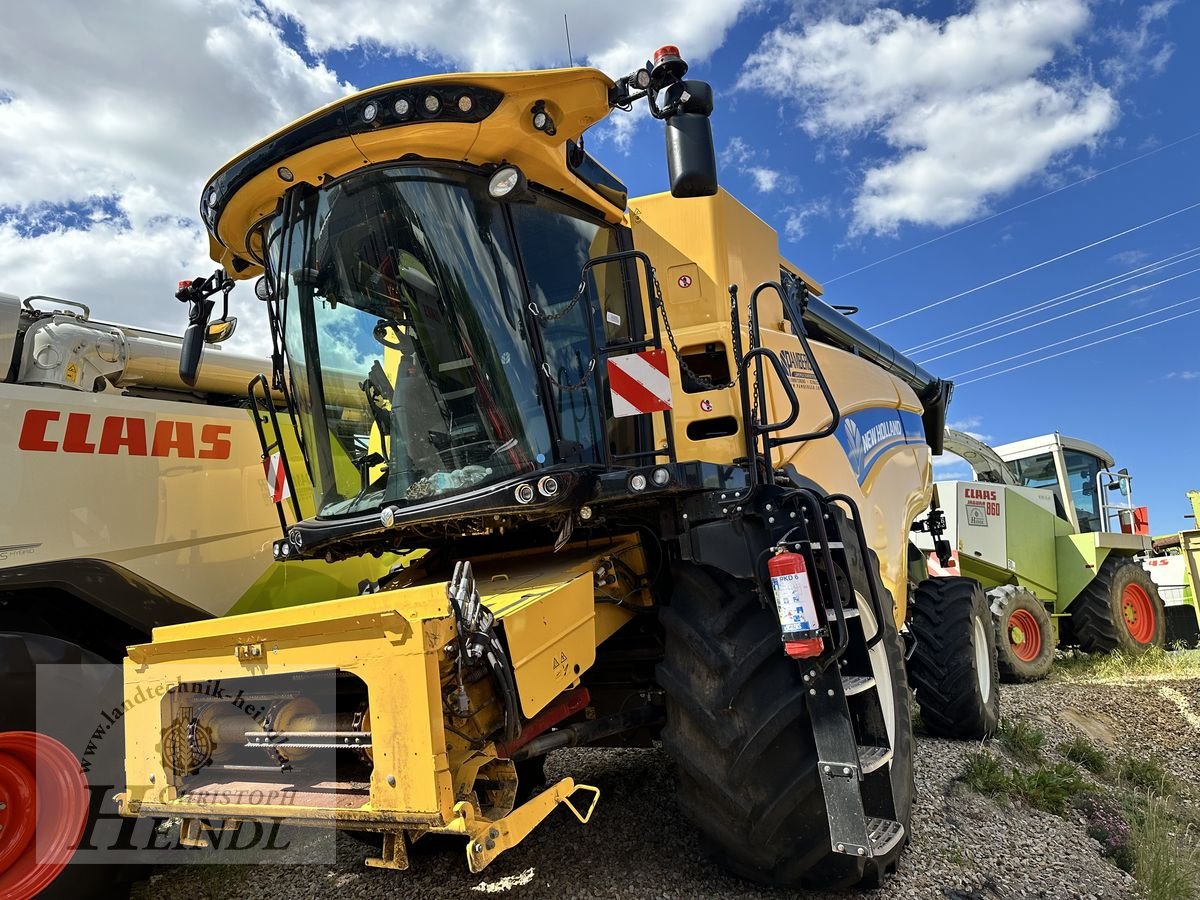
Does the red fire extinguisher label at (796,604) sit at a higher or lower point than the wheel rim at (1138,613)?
higher

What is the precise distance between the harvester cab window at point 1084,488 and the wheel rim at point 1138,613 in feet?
2.96

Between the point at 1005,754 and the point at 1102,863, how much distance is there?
165 centimetres

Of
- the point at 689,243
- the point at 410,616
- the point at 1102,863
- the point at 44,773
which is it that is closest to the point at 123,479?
the point at 44,773

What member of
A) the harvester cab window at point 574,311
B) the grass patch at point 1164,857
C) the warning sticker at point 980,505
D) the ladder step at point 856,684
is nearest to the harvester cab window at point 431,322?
the harvester cab window at point 574,311

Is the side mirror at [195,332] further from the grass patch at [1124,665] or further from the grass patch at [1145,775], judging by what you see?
the grass patch at [1124,665]

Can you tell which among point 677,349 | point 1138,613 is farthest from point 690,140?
point 1138,613

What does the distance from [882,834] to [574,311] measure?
7.40ft

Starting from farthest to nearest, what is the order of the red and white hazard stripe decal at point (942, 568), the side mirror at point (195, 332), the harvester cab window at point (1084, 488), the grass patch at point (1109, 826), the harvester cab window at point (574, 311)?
the harvester cab window at point (1084, 488) → the red and white hazard stripe decal at point (942, 568) → the side mirror at point (195, 332) → the grass patch at point (1109, 826) → the harvester cab window at point (574, 311)

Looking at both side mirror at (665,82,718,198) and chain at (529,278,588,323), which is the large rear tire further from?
side mirror at (665,82,718,198)

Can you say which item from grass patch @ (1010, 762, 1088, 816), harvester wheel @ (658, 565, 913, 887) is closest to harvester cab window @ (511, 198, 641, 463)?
harvester wheel @ (658, 565, 913, 887)

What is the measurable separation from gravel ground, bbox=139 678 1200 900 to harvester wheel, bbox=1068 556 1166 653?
6.04 metres

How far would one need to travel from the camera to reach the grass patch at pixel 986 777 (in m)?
4.46

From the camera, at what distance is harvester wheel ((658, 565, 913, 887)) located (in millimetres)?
2893

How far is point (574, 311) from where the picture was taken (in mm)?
3326
